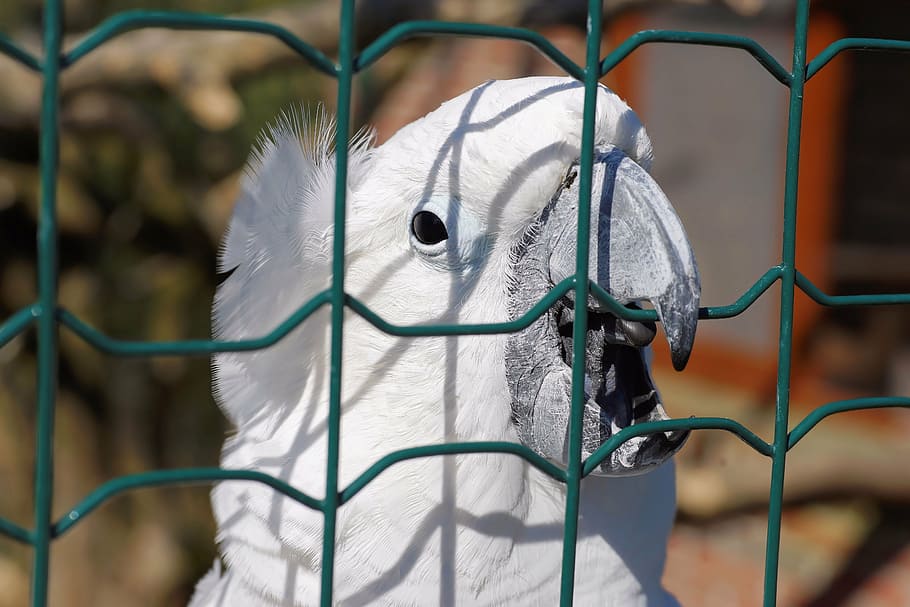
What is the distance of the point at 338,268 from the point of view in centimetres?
81

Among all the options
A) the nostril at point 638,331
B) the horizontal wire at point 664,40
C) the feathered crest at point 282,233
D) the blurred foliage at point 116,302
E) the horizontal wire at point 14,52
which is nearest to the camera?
the horizontal wire at point 14,52

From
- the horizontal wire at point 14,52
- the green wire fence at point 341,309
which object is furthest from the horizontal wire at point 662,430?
the horizontal wire at point 14,52

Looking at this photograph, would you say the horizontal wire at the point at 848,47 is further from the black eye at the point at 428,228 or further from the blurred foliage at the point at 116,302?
the blurred foliage at the point at 116,302

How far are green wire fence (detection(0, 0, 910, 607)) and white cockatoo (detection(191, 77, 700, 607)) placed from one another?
0.16 metres

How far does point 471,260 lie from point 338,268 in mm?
419

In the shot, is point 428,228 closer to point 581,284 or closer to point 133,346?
point 581,284

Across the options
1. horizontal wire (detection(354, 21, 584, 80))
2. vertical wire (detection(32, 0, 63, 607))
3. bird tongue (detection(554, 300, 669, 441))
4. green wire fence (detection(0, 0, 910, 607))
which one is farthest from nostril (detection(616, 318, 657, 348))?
vertical wire (detection(32, 0, 63, 607))

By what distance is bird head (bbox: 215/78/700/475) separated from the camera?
1128 millimetres

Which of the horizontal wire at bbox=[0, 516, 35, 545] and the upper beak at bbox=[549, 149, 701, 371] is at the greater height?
the upper beak at bbox=[549, 149, 701, 371]

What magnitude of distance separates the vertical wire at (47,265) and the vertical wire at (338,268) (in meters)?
0.22

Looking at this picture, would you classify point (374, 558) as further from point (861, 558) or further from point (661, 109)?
point (661, 109)

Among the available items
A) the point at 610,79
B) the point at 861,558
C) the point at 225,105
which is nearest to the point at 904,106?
the point at 610,79

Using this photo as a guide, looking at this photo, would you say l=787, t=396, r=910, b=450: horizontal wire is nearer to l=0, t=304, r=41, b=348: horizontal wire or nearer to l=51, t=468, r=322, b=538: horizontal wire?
l=51, t=468, r=322, b=538: horizontal wire

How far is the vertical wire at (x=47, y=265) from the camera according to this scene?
2.25ft
